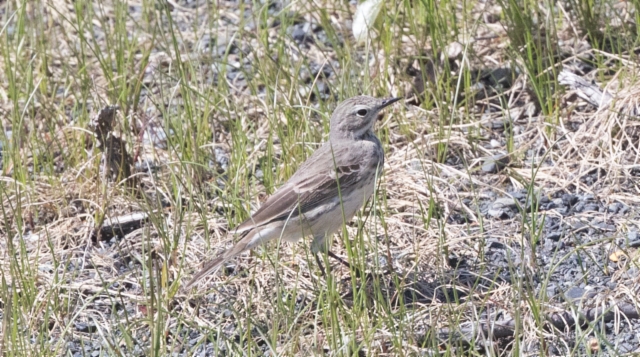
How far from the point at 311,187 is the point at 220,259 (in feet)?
2.56

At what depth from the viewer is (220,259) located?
584 centimetres

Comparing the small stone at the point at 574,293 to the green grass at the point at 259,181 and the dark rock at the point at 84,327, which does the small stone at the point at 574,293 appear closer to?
the green grass at the point at 259,181

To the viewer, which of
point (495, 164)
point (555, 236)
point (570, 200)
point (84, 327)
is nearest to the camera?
point (84, 327)

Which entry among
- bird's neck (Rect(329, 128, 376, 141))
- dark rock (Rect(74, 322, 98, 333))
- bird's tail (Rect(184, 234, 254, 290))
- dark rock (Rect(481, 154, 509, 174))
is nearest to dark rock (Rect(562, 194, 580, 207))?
dark rock (Rect(481, 154, 509, 174))

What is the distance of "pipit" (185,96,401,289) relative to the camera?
6020 millimetres

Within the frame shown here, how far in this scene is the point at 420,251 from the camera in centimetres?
623

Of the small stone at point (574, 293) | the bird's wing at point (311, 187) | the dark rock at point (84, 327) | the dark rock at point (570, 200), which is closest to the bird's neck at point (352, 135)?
the bird's wing at point (311, 187)

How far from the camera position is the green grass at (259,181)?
5383 millimetres

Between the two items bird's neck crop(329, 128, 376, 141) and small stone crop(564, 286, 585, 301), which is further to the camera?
bird's neck crop(329, 128, 376, 141)

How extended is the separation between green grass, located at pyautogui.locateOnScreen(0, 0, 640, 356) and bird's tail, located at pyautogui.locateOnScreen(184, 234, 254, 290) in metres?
0.11

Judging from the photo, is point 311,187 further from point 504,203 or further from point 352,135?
point 504,203

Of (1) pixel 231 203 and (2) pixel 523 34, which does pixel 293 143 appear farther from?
(2) pixel 523 34

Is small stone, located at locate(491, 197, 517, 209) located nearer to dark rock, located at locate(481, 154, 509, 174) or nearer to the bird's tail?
dark rock, located at locate(481, 154, 509, 174)

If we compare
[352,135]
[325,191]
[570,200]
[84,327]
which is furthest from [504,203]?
[84,327]
